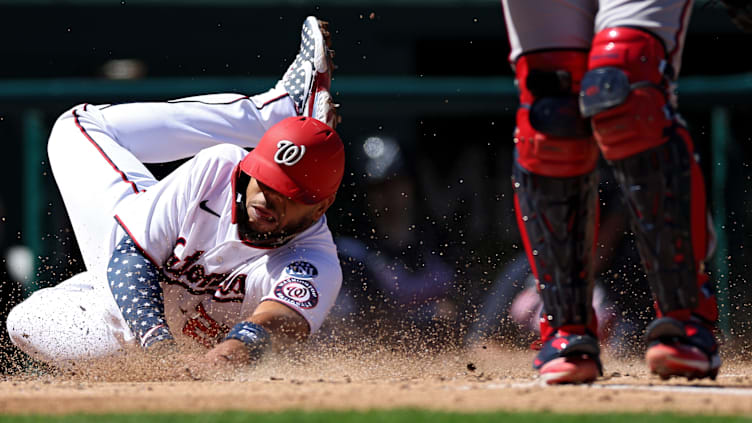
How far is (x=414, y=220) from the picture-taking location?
539 cm

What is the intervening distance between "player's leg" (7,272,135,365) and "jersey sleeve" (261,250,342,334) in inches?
22.5

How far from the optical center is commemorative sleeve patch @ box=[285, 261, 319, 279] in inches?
137

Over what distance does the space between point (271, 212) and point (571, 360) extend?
1.23m

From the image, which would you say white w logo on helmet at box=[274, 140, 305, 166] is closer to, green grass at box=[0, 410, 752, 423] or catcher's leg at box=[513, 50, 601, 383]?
catcher's leg at box=[513, 50, 601, 383]

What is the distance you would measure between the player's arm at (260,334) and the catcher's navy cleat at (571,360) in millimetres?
901

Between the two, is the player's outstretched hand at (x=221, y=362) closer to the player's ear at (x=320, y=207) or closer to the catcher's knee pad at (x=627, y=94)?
the player's ear at (x=320, y=207)

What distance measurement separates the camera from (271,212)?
3.49 meters

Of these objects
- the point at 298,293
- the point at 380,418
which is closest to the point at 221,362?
the point at 298,293

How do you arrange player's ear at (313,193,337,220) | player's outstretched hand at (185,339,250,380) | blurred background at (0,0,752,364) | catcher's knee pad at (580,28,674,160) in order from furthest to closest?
blurred background at (0,0,752,364) → player's ear at (313,193,337,220) → player's outstretched hand at (185,339,250,380) → catcher's knee pad at (580,28,674,160)

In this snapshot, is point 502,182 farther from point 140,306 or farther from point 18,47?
point 18,47

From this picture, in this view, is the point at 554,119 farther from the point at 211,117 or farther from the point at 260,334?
the point at 211,117

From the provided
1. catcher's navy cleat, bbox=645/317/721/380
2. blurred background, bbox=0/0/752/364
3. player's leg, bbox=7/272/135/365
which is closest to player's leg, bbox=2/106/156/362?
player's leg, bbox=7/272/135/365

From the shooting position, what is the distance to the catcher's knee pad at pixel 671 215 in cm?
247

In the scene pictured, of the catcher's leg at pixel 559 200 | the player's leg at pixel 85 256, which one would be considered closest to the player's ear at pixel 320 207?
the player's leg at pixel 85 256
